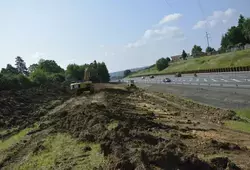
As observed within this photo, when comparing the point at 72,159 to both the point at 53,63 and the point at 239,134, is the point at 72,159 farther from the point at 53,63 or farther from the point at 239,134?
the point at 53,63

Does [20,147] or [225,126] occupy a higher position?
[20,147]

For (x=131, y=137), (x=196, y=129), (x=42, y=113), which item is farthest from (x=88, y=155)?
(x=42, y=113)

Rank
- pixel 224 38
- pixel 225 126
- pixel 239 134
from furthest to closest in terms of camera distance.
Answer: pixel 224 38, pixel 225 126, pixel 239 134

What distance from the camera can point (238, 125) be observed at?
98.2ft

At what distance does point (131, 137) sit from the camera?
18141 millimetres

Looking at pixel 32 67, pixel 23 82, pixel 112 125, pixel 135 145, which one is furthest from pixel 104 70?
pixel 135 145

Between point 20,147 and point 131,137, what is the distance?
831 centimetres

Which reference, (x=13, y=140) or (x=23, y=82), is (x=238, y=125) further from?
(x=23, y=82)

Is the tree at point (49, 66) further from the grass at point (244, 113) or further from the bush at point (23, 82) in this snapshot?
the grass at point (244, 113)

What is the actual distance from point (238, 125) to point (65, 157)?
1804cm

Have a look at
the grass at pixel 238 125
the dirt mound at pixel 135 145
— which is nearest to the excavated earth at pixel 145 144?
the dirt mound at pixel 135 145

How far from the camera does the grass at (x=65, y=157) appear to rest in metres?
15.6

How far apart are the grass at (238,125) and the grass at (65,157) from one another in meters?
14.4

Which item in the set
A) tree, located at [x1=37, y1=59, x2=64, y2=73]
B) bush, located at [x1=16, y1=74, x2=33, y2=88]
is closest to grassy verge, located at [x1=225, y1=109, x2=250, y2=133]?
bush, located at [x1=16, y1=74, x2=33, y2=88]
